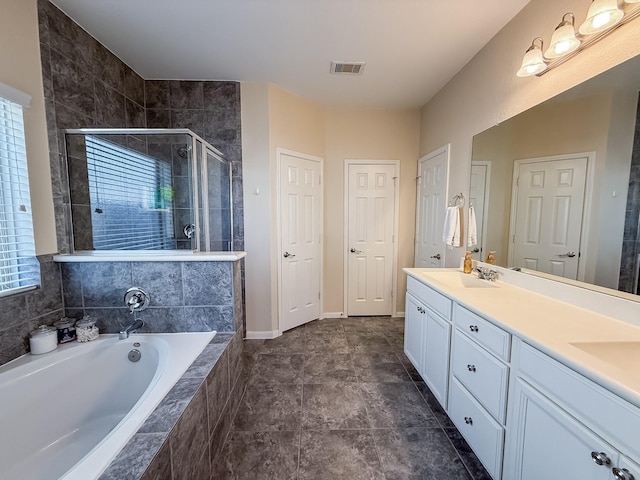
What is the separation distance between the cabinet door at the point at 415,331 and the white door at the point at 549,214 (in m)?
0.73

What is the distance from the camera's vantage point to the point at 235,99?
2.66m

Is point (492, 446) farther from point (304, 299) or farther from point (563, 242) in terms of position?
point (304, 299)

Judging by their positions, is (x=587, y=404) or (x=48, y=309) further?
(x=48, y=309)

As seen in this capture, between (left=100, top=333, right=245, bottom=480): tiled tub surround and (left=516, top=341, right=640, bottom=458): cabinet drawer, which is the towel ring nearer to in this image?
(left=516, top=341, right=640, bottom=458): cabinet drawer

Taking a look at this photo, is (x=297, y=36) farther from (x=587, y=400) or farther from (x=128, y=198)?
(x=587, y=400)

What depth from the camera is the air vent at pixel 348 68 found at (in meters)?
2.29

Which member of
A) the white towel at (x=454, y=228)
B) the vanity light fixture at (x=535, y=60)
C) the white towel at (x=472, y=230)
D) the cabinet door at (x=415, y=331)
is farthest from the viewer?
the white towel at (x=454, y=228)

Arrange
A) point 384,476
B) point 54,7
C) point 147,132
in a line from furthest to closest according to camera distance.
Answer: point 147,132
point 54,7
point 384,476

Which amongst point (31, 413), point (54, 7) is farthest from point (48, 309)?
point (54, 7)

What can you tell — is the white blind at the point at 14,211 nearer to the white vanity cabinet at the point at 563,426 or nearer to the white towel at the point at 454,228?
the white vanity cabinet at the point at 563,426

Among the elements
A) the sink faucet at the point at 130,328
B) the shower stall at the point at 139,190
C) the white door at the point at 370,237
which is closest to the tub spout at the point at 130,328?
the sink faucet at the point at 130,328

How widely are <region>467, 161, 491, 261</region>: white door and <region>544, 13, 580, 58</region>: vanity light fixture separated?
751 mm

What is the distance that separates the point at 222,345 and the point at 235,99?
236cm

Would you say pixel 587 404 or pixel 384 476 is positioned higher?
pixel 587 404
